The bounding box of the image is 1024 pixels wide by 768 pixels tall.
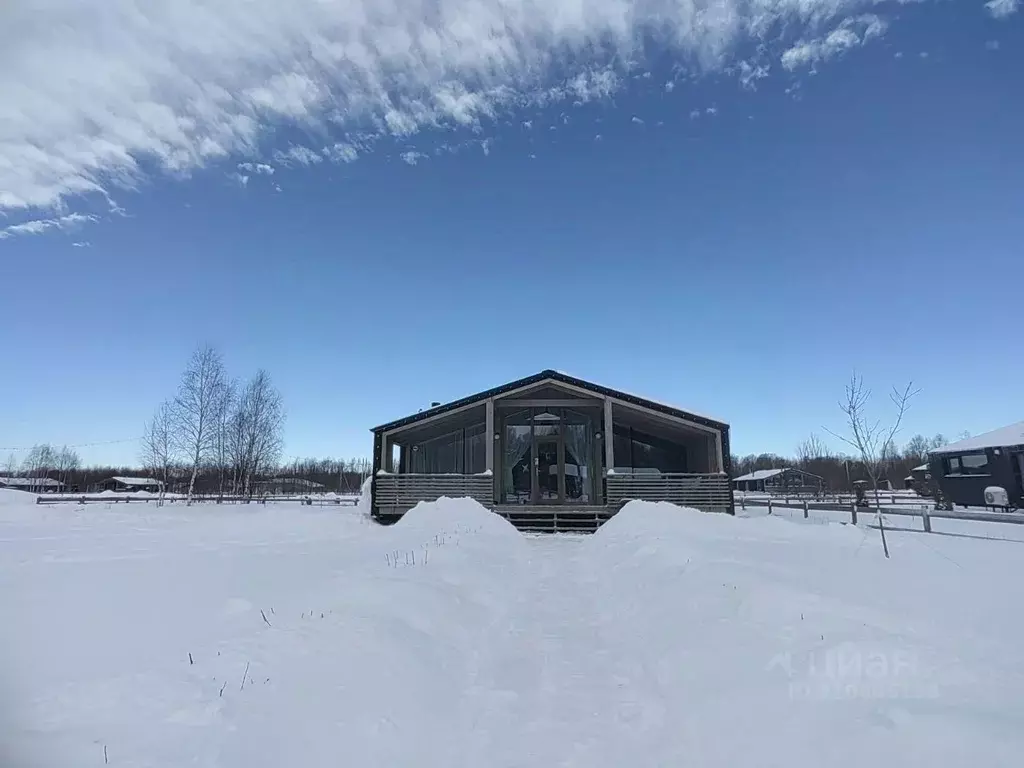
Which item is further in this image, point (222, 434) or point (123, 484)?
point (123, 484)

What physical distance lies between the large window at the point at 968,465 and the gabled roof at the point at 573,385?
15000 millimetres

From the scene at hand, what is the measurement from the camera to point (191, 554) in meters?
10.2

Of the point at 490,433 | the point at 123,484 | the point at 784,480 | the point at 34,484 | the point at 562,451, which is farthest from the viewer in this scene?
the point at 123,484

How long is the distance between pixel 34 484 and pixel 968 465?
9641cm

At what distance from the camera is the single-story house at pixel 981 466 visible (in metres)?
23.0

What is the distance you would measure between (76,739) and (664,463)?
73.3ft

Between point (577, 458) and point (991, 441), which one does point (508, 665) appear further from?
point (991, 441)

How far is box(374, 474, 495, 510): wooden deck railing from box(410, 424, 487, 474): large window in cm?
394

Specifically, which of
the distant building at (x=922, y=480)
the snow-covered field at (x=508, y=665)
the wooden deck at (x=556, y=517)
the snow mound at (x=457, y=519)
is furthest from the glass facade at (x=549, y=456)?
the distant building at (x=922, y=480)

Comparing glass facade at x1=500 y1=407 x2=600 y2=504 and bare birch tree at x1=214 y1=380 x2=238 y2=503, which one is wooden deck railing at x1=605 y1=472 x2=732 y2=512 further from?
bare birch tree at x1=214 y1=380 x2=238 y2=503

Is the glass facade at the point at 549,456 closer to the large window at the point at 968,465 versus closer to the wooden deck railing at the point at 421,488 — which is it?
the wooden deck railing at the point at 421,488

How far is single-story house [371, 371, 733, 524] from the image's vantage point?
61.5 ft

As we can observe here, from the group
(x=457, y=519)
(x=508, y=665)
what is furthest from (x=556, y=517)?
(x=508, y=665)

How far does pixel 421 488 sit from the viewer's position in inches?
761
